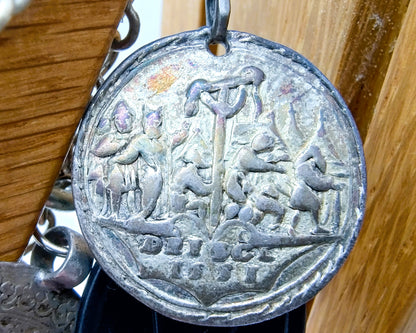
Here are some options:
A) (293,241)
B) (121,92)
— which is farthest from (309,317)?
(121,92)

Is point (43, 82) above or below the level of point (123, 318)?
above

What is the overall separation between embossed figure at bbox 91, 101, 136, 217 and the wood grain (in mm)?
230

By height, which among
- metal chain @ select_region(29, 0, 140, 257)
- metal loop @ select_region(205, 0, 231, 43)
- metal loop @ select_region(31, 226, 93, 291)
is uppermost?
metal loop @ select_region(205, 0, 231, 43)

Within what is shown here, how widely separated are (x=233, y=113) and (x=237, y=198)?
60 millimetres

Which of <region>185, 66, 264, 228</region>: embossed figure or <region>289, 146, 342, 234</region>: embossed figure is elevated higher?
<region>185, 66, 264, 228</region>: embossed figure

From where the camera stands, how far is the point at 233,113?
16.2 inches

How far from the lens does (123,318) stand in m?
0.49

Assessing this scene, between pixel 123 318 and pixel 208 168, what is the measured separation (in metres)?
0.17

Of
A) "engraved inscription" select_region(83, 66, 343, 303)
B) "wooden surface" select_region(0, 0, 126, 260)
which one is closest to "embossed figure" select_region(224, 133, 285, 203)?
"engraved inscription" select_region(83, 66, 343, 303)

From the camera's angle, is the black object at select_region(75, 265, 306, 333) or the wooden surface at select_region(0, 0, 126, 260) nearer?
the wooden surface at select_region(0, 0, 126, 260)

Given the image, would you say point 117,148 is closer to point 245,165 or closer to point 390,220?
point 245,165

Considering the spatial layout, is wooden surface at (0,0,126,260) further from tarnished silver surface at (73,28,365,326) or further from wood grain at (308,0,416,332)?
wood grain at (308,0,416,332)

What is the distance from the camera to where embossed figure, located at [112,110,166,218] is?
1.34 ft

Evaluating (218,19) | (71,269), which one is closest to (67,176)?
(71,269)
